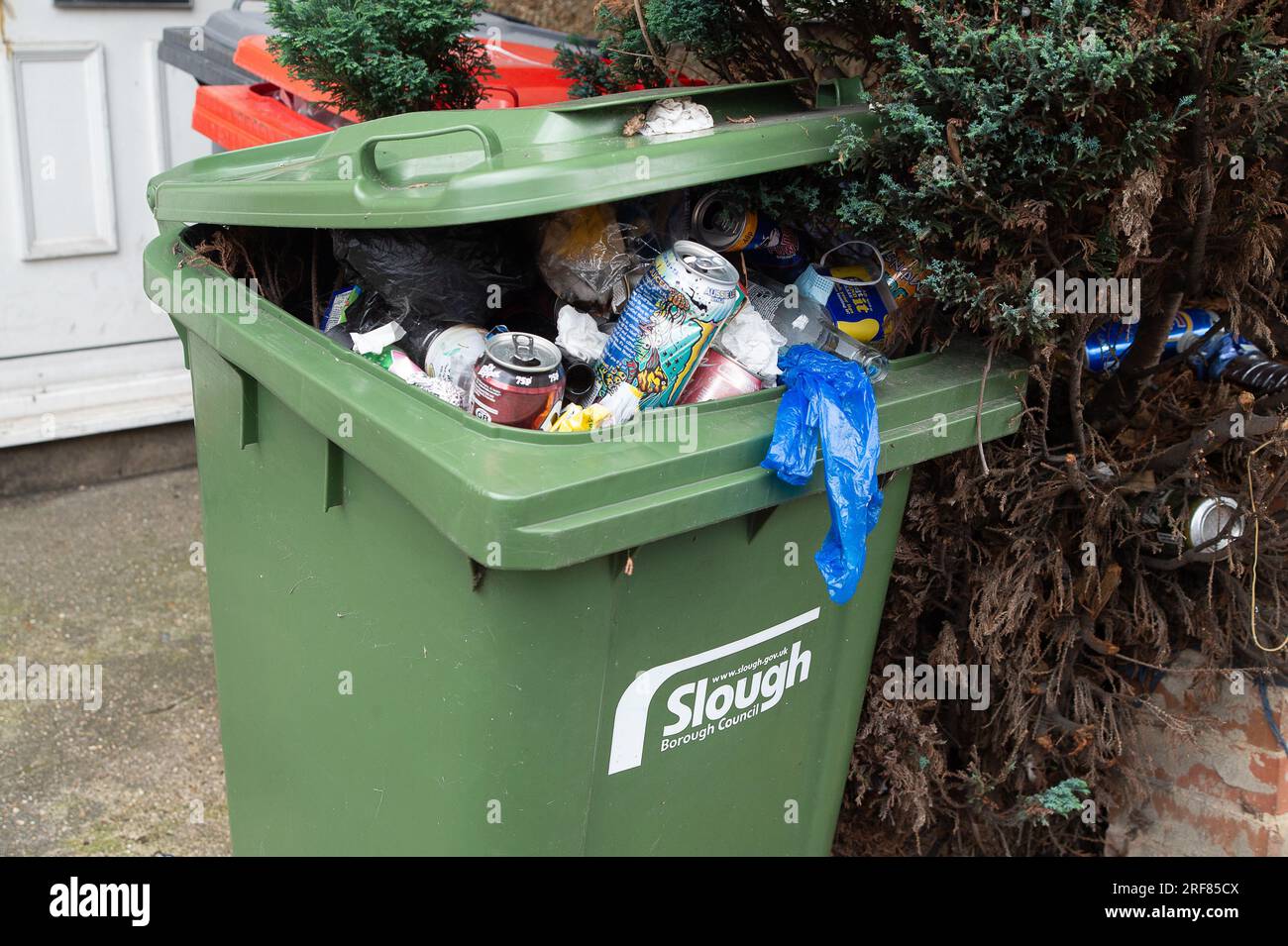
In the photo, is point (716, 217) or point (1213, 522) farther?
point (1213, 522)

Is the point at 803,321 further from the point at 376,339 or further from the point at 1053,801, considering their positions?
the point at 1053,801

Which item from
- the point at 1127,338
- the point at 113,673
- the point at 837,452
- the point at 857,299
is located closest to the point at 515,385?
the point at 837,452

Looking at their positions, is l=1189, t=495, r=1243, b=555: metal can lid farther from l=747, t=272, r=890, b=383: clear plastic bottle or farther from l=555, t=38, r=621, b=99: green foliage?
l=555, t=38, r=621, b=99: green foliage

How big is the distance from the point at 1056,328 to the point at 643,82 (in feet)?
3.63

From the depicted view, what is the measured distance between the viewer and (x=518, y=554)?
4.71 feet

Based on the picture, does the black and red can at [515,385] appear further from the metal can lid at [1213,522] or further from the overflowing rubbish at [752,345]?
the metal can lid at [1213,522]

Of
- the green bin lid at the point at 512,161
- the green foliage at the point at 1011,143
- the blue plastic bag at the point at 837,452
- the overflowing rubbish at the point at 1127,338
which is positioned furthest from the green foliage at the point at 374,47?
the overflowing rubbish at the point at 1127,338

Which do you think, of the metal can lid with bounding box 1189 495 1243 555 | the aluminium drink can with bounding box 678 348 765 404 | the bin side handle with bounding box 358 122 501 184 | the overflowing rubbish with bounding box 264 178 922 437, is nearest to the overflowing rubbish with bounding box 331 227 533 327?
the overflowing rubbish with bounding box 264 178 922 437

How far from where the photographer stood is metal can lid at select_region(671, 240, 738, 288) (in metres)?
1.76

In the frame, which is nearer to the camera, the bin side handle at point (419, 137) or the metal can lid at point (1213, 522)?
the bin side handle at point (419, 137)

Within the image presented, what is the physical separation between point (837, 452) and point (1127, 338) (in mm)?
878

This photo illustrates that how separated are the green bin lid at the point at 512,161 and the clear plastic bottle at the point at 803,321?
0.92 feet

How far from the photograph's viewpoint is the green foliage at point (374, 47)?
233cm

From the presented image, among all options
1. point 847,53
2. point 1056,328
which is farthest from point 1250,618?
point 847,53
